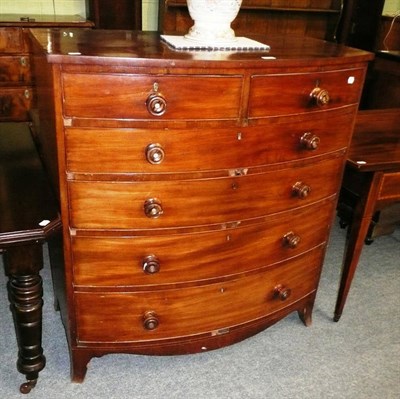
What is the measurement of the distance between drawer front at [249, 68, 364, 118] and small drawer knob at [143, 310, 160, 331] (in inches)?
27.3

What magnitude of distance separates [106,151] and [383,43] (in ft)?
10.5

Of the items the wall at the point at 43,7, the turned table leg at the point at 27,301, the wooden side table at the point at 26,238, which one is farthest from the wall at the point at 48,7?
the turned table leg at the point at 27,301

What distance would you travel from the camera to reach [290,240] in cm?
158

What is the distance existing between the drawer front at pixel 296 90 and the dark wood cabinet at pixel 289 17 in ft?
5.72

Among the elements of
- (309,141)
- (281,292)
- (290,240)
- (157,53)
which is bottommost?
(281,292)

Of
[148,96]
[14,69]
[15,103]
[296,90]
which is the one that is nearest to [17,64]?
[14,69]

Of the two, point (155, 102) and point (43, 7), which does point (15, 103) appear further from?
point (155, 102)

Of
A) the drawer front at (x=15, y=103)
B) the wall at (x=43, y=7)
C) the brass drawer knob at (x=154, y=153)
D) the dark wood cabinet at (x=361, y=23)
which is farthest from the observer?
the dark wood cabinet at (x=361, y=23)

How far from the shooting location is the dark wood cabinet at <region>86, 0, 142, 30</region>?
105 inches

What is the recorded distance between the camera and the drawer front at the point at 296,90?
1.27m

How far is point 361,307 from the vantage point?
2117 millimetres

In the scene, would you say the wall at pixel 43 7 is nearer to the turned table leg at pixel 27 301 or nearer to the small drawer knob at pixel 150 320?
the turned table leg at pixel 27 301

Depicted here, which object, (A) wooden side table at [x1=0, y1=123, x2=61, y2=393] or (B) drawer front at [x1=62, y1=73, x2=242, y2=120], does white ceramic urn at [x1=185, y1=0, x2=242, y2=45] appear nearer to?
(B) drawer front at [x1=62, y1=73, x2=242, y2=120]

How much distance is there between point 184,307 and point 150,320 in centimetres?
12
